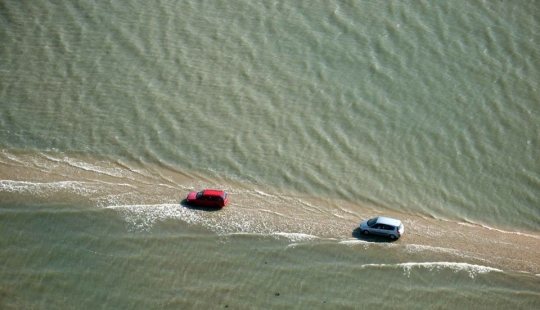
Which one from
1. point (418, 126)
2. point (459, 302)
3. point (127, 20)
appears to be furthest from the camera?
point (127, 20)

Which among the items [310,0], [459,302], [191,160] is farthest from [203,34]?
[459,302]

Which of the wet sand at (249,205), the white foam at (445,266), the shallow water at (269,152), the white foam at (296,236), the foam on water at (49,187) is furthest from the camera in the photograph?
the foam on water at (49,187)

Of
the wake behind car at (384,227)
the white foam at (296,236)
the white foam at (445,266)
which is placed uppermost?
the wake behind car at (384,227)

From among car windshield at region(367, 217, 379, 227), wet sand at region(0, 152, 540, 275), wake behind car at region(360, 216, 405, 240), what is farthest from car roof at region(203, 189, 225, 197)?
car windshield at region(367, 217, 379, 227)

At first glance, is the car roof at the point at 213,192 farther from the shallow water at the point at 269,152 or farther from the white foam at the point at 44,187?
the white foam at the point at 44,187

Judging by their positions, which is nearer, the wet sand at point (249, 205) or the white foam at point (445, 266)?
the white foam at point (445, 266)

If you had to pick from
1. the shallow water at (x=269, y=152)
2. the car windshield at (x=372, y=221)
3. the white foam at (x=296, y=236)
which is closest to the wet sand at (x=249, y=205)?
the shallow water at (x=269, y=152)

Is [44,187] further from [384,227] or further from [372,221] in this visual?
[384,227]

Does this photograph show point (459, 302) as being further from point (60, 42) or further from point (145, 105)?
point (60, 42)
